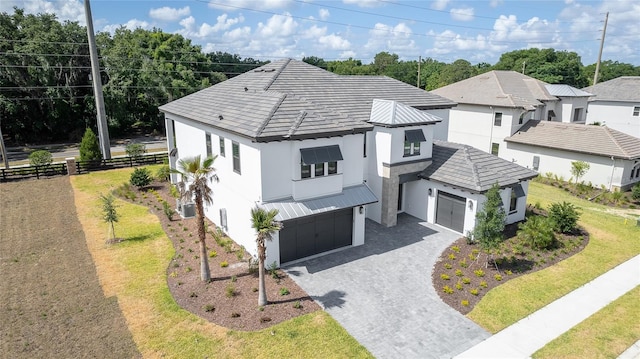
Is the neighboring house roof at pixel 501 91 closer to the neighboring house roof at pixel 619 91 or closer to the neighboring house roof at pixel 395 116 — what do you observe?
the neighboring house roof at pixel 619 91

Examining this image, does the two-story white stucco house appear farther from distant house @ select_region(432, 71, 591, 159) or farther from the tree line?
the tree line

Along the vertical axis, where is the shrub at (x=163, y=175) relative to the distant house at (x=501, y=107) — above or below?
below

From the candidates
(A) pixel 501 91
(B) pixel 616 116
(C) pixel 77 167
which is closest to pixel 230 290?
(C) pixel 77 167

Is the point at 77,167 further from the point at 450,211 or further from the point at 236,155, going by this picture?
the point at 450,211

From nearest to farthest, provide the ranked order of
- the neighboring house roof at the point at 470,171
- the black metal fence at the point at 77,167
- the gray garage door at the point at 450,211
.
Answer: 1. the neighboring house roof at the point at 470,171
2. the gray garage door at the point at 450,211
3. the black metal fence at the point at 77,167

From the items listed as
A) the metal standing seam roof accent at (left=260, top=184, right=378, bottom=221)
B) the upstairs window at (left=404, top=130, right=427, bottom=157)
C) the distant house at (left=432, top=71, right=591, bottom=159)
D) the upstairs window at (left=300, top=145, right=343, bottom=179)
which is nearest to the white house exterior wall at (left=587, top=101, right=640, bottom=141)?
the distant house at (left=432, top=71, right=591, bottom=159)

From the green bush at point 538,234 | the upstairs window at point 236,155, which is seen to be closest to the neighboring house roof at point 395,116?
the green bush at point 538,234
